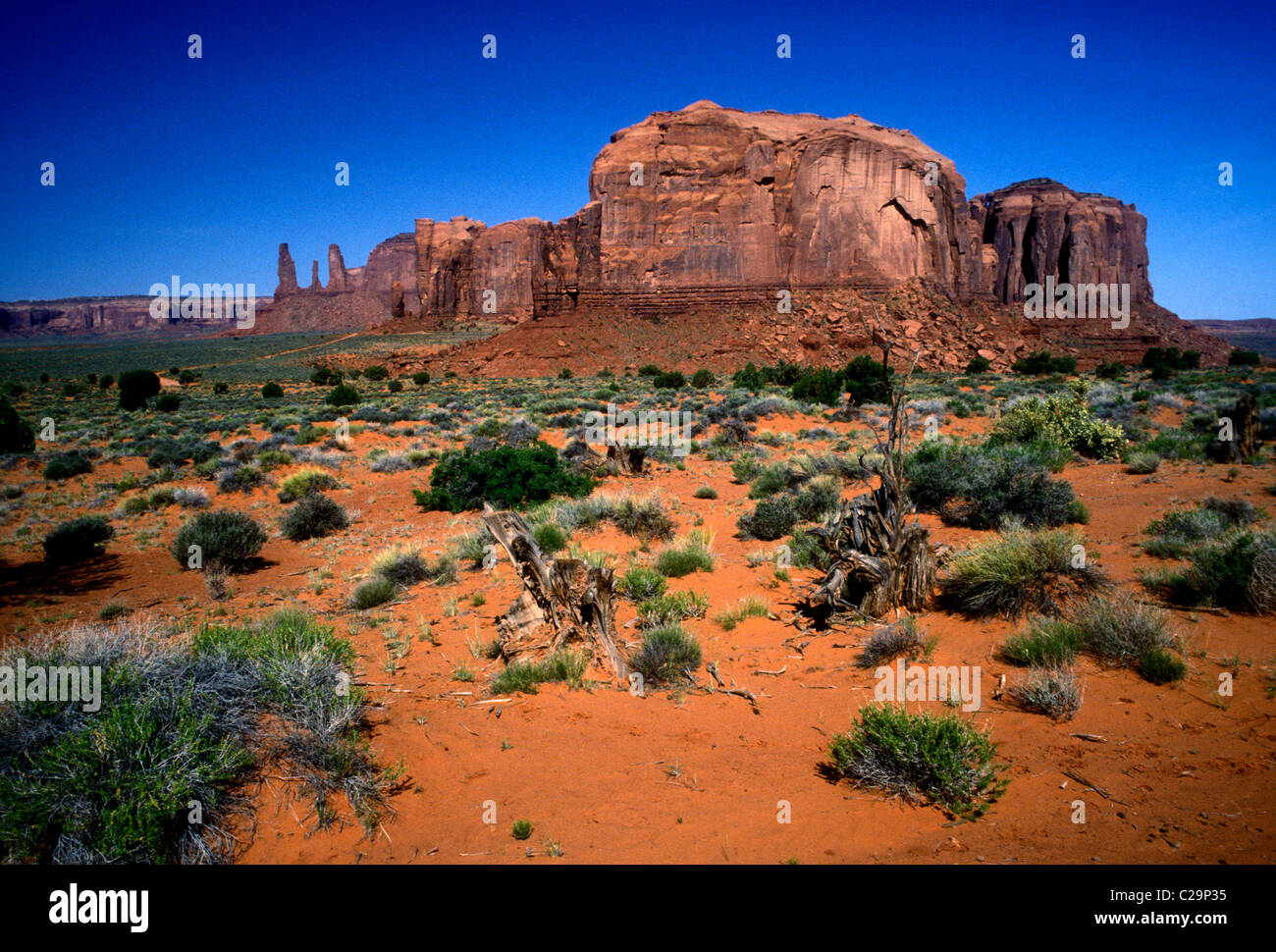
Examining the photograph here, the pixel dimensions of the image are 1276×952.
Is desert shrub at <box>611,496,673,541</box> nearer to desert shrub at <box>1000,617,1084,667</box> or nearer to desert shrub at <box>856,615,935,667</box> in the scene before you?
desert shrub at <box>856,615,935,667</box>

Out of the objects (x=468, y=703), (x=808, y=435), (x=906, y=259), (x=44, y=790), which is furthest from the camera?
(x=906, y=259)

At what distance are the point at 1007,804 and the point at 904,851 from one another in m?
0.81

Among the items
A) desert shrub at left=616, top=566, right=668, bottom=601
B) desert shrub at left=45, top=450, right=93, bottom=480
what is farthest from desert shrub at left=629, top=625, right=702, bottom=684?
desert shrub at left=45, top=450, right=93, bottom=480

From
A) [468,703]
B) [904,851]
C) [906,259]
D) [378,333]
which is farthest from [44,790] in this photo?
[378,333]

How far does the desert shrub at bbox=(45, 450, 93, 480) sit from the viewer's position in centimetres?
1658

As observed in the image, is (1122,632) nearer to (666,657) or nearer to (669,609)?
(666,657)

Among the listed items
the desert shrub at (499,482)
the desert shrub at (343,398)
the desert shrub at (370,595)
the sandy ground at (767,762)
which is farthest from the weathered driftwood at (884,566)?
the desert shrub at (343,398)

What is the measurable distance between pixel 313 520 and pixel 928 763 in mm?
11049

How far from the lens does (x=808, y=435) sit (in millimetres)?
19656

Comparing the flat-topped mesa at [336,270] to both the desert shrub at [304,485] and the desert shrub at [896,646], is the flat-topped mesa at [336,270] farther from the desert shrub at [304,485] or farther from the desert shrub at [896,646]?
the desert shrub at [896,646]

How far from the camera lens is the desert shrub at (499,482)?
1297 cm

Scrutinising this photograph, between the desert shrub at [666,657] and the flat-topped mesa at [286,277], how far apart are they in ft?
612

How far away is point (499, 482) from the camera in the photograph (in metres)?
13.1
